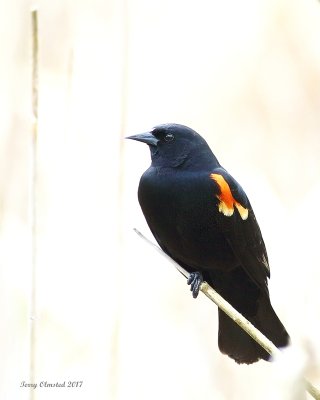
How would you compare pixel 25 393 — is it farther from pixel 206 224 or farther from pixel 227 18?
pixel 227 18

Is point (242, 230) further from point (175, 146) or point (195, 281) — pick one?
point (175, 146)

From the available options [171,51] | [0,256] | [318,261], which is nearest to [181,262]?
[318,261]

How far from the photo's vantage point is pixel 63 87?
2.53m

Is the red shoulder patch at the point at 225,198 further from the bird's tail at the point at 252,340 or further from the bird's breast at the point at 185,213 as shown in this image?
the bird's tail at the point at 252,340

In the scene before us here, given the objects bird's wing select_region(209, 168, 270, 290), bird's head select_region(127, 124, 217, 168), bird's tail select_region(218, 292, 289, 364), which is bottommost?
bird's tail select_region(218, 292, 289, 364)

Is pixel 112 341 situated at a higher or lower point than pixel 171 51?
lower

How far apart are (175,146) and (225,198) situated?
21cm

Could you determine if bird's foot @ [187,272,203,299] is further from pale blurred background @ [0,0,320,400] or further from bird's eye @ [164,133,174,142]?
bird's eye @ [164,133,174,142]

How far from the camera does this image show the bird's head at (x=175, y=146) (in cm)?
195

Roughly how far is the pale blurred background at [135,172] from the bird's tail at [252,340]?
102mm

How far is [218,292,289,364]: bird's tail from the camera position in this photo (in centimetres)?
194

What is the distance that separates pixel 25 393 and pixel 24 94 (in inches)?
43.8

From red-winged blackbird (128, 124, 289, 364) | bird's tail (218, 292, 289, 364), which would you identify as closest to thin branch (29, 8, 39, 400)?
red-winged blackbird (128, 124, 289, 364)

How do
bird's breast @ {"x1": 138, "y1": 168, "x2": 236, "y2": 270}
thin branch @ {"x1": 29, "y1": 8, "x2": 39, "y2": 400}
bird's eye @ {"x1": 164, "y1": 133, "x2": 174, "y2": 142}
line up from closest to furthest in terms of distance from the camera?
thin branch @ {"x1": 29, "y1": 8, "x2": 39, "y2": 400} → bird's breast @ {"x1": 138, "y1": 168, "x2": 236, "y2": 270} → bird's eye @ {"x1": 164, "y1": 133, "x2": 174, "y2": 142}
